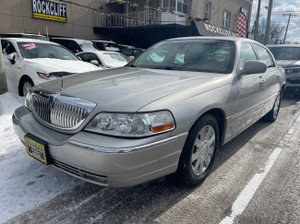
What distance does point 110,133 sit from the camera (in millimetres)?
2023

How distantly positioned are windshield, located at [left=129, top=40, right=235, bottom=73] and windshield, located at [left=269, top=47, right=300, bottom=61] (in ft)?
20.0

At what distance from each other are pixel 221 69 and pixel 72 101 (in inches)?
73.4

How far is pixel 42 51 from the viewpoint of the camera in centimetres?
630

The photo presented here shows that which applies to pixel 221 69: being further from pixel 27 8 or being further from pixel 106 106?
pixel 27 8

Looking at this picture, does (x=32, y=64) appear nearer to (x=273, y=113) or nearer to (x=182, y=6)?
(x=273, y=113)

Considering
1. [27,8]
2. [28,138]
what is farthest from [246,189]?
[27,8]

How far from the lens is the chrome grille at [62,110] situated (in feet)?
7.02

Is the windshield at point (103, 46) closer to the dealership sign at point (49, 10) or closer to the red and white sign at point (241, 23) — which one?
the dealership sign at point (49, 10)

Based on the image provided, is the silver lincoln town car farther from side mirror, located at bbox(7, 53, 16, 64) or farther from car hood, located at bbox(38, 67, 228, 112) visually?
side mirror, located at bbox(7, 53, 16, 64)

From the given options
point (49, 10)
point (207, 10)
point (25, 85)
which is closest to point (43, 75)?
point (25, 85)

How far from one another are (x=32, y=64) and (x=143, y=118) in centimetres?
441

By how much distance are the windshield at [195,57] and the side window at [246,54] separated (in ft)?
0.67

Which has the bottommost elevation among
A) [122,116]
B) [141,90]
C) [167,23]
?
[122,116]

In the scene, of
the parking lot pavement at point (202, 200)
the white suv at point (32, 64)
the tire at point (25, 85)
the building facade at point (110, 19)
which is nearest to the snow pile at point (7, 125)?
the tire at point (25, 85)
